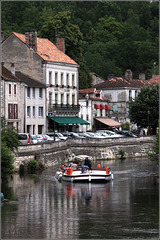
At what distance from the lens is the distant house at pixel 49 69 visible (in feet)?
326

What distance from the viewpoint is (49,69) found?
332 ft

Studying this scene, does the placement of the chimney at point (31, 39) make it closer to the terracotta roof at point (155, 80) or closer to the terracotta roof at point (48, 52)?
the terracotta roof at point (48, 52)

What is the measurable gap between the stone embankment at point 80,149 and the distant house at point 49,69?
1021 cm

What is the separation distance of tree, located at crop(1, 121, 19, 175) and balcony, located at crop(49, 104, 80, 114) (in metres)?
33.9

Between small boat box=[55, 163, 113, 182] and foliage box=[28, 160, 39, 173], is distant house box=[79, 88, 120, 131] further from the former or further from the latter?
small boat box=[55, 163, 113, 182]

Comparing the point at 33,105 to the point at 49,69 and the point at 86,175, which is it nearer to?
the point at 49,69

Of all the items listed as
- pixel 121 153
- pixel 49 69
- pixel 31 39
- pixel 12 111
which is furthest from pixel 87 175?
pixel 31 39

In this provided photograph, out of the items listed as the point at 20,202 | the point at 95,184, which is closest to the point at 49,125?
the point at 95,184

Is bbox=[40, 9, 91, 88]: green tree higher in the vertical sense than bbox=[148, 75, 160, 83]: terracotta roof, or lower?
higher

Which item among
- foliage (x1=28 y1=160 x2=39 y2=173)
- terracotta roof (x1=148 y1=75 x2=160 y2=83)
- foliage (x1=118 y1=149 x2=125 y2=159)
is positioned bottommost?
foliage (x1=28 y1=160 x2=39 y2=173)

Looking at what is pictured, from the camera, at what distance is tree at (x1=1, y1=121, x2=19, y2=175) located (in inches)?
2445

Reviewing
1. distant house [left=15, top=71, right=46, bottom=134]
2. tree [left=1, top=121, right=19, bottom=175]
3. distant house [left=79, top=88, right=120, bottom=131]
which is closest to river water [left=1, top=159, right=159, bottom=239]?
tree [left=1, top=121, right=19, bottom=175]

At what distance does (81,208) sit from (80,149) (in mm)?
35829

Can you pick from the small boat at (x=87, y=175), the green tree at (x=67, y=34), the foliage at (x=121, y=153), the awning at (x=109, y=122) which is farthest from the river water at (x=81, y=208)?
the green tree at (x=67, y=34)
